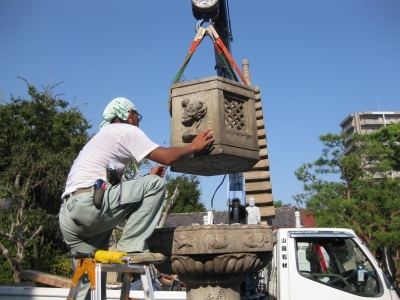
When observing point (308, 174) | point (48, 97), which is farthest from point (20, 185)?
point (308, 174)

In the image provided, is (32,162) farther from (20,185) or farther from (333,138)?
(333,138)

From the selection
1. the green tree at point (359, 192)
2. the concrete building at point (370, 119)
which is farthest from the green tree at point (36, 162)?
the concrete building at point (370, 119)

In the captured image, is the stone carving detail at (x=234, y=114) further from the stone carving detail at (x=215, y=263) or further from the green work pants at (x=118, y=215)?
the green work pants at (x=118, y=215)

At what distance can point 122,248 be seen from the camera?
2688 millimetres

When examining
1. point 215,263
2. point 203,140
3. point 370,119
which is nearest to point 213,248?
point 215,263

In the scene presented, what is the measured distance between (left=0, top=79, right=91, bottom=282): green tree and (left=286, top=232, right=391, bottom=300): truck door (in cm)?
1007

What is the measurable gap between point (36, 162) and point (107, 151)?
1327 cm

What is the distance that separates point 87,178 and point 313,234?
12.0 ft

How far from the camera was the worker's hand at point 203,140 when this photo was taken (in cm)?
336

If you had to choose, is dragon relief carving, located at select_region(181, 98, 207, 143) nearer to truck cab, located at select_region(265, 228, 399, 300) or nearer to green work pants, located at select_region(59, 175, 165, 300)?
green work pants, located at select_region(59, 175, 165, 300)

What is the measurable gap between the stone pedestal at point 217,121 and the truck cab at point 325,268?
5.63ft

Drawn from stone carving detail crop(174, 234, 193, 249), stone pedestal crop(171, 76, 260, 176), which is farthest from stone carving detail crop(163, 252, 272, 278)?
stone pedestal crop(171, 76, 260, 176)

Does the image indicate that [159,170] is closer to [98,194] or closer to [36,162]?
[98,194]

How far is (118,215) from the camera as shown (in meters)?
2.71
